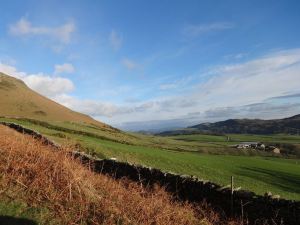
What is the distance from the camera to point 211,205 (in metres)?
19.8

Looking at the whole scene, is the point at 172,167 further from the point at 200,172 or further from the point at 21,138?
the point at 21,138

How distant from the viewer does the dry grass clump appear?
12.1 meters

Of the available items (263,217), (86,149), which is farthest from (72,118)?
(263,217)

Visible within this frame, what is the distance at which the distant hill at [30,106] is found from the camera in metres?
107

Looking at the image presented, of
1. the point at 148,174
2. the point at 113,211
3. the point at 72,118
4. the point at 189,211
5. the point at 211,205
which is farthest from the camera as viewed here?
the point at 72,118

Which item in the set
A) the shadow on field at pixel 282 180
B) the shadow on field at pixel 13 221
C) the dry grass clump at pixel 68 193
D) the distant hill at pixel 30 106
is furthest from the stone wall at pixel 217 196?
the distant hill at pixel 30 106

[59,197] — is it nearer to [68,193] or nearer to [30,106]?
[68,193]

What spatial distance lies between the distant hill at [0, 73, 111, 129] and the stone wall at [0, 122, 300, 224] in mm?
80471

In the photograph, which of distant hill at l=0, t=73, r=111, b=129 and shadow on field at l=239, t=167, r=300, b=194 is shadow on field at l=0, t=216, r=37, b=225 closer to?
shadow on field at l=239, t=167, r=300, b=194

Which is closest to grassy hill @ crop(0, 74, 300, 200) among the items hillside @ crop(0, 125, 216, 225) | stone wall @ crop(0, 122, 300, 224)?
stone wall @ crop(0, 122, 300, 224)

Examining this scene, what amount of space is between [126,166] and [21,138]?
7.86 meters

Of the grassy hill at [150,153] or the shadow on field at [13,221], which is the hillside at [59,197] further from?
the grassy hill at [150,153]

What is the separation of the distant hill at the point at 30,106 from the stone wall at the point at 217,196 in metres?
80.5

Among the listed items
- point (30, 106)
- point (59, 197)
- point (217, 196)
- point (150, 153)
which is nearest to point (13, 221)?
point (59, 197)
